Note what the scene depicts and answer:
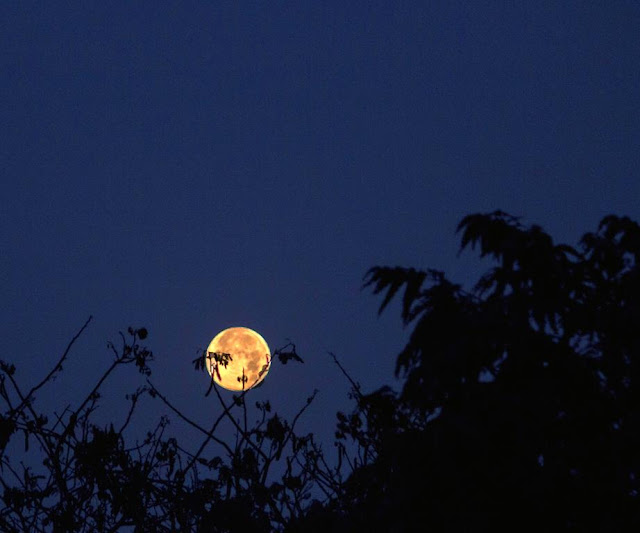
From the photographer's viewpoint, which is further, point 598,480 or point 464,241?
point 464,241

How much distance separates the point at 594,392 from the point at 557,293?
67 centimetres

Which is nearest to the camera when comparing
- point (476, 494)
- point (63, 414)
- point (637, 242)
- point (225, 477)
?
point (476, 494)

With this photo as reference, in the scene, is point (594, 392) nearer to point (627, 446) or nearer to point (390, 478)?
point (627, 446)

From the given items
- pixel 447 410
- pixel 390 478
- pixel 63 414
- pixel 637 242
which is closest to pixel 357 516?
pixel 390 478

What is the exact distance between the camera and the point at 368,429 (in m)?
11.9

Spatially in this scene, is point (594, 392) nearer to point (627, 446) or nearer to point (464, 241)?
point (627, 446)

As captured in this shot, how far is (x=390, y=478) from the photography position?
15.8 ft

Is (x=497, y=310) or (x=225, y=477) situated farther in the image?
(x=225, y=477)

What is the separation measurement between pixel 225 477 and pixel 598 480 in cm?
787

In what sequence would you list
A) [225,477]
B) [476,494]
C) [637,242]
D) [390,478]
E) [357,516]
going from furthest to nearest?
[225,477]
[357,516]
[637,242]
[390,478]
[476,494]

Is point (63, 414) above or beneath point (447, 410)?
above

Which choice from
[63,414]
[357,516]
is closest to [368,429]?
[63,414]

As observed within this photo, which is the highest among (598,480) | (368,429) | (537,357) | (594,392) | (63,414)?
(63,414)

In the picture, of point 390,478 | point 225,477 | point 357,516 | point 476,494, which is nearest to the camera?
point 476,494
